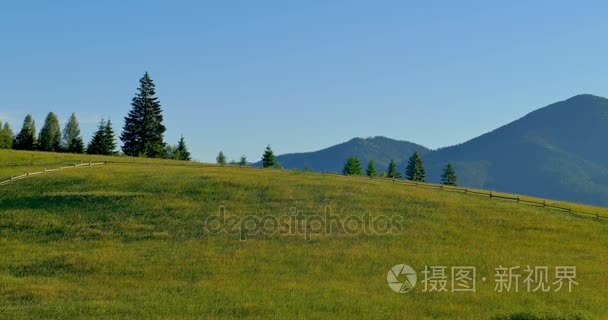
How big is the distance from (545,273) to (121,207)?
1329 inches

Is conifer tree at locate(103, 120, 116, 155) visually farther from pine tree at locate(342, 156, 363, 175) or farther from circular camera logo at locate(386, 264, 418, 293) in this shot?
circular camera logo at locate(386, 264, 418, 293)

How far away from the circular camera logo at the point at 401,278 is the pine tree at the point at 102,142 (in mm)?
88551

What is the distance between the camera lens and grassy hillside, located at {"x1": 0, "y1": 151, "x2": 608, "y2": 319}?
30.0 metres

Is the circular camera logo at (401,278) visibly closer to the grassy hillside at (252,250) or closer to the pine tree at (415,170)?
the grassy hillside at (252,250)

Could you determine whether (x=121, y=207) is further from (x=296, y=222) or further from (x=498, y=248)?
(x=498, y=248)

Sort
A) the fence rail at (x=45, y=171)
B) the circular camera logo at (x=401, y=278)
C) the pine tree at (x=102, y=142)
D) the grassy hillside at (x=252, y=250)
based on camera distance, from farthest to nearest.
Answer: the pine tree at (x=102, y=142)
the fence rail at (x=45, y=171)
the circular camera logo at (x=401, y=278)
the grassy hillside at (x=252, y=250)

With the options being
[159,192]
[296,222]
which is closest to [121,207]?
[159,192]

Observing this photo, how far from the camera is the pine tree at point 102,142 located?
384 ft
